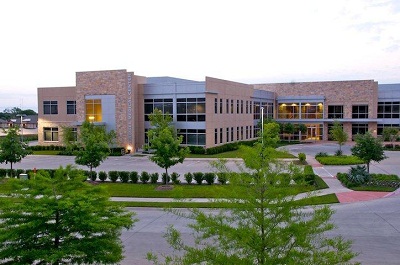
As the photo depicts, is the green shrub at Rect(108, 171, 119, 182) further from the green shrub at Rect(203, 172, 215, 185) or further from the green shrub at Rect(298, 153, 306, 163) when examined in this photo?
the green shrub at Rect(298, 153, 306, 163)

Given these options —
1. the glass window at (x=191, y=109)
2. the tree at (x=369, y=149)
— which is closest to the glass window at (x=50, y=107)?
the glass window at (x=191, y=109)

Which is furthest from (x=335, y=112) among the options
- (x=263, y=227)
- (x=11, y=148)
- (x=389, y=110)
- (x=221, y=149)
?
(x=263, y=227)

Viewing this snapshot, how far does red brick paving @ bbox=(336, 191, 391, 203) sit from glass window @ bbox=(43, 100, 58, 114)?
4356 centimetres

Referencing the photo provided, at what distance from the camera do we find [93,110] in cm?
5053

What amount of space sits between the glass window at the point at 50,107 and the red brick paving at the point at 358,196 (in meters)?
43.6

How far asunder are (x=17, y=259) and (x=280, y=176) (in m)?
6.11

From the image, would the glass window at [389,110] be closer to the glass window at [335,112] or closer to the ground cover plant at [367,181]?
the glass window at [335,112]

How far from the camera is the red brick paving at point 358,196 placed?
23.2m

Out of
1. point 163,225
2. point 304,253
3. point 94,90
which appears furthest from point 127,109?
point 304,253

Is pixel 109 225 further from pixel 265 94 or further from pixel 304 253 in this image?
pixel 265 94

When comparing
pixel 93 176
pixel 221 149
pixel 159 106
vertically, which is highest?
pixel 159 106

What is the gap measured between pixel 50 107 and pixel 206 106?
24.0 metres

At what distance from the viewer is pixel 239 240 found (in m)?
7.84

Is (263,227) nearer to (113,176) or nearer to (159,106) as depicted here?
(113,176)
